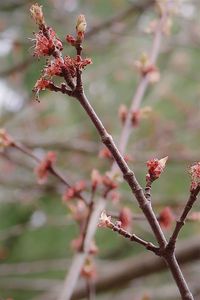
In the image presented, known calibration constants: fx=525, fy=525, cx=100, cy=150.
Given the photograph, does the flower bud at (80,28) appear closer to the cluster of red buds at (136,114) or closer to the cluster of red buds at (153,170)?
the cluster of red buds at (153,170)

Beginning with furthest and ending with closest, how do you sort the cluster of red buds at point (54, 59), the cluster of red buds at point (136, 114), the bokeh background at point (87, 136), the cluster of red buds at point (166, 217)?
the bokeh background at point (87, 136) → the cluster of red buds at point (136, 114) → the cluster of red buds at point (166, 217) → the cluster of red buds at point (54, 59)

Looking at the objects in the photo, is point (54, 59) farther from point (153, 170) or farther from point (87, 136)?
point (87, 136)

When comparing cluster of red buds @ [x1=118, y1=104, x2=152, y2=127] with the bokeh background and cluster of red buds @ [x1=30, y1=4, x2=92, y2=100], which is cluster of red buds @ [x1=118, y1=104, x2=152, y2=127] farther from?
the bokeh background

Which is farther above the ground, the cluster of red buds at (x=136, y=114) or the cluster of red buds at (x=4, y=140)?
the cluster of red buds at (x=136, y=114)

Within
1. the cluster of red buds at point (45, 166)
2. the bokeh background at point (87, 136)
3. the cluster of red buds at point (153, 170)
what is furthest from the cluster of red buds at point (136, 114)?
the bokeh background at point (87, 136)

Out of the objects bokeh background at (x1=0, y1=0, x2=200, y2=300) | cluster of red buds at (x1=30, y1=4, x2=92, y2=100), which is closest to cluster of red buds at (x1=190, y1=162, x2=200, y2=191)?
cluster of red buds at (x1=30, y1=4, x2=92, y2=100)

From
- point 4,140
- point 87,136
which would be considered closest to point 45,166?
point 4,140

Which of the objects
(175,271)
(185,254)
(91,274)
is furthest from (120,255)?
Result: (175,271)

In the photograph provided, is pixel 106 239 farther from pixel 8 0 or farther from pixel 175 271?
pixel 175 271

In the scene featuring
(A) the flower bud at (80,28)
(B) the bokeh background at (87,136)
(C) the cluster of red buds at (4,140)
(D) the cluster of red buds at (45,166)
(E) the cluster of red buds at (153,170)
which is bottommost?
(E) the cluster of red buds at (153,170)

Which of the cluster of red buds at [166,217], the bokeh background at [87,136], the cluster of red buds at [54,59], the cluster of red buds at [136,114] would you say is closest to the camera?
the cluster of red buds at [54,59]
